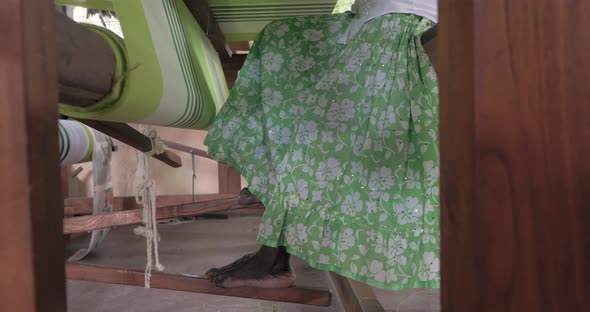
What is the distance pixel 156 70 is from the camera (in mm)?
631

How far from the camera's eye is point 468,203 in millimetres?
232

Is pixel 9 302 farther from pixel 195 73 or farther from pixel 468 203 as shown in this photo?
pixel 195 73

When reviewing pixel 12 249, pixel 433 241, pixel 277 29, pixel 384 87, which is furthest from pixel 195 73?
pixel 12 249

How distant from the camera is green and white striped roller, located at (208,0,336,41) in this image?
42.2 inches

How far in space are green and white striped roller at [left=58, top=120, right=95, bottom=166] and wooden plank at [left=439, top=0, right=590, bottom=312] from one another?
4.38 feet

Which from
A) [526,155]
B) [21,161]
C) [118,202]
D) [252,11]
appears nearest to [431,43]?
[252,11]

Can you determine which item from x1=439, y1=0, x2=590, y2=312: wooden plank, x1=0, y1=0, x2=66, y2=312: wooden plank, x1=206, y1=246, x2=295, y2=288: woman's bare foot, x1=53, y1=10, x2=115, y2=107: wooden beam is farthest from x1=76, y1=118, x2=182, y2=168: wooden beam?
x1=439, y1=0, x2=590, y2=312: wooden plank

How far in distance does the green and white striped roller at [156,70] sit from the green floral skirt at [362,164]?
17 cm

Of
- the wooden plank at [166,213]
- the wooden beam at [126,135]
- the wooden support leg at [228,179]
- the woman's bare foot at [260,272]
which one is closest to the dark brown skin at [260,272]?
the woman's bare foot at [260,272]

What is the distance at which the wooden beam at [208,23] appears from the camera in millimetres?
998

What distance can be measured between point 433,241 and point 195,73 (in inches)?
24.2

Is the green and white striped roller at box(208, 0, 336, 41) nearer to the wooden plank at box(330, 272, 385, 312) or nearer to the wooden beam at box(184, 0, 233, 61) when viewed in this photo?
the wooden beam at box(184, 0, 233, 61)

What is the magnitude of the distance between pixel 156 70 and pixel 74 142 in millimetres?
964

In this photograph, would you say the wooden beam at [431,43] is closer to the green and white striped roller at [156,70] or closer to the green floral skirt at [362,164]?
the green floral skirt at [362,164]
